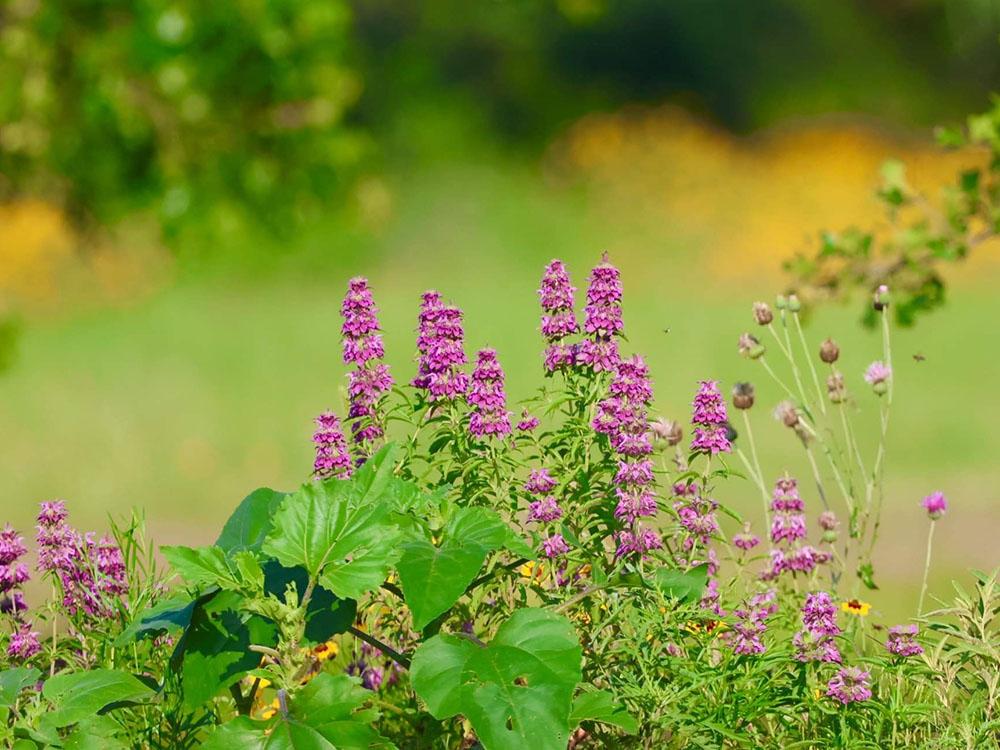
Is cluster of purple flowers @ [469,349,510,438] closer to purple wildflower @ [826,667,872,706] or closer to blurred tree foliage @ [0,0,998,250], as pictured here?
purple wildflower @ [826,667,872,706]

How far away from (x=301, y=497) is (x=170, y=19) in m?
5.14

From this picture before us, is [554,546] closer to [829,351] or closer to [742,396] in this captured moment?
[742,396]

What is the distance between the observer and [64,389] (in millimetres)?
10867

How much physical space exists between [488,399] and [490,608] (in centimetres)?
39

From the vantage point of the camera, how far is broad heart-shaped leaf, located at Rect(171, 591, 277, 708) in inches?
93.7

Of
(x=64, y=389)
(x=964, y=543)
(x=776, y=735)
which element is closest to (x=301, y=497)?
(x=776, y=735)

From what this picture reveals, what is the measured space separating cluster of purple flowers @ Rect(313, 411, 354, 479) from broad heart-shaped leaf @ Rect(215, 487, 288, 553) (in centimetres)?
12

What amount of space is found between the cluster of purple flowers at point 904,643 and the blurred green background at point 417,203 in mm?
3669

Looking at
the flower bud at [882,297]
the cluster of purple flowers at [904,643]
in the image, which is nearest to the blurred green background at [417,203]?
the flower bud at [882,297]

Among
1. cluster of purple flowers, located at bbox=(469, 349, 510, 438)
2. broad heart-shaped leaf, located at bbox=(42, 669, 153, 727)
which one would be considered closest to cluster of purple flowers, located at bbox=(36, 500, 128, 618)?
broad heart-shaped leaf, located at bbox=(42, 669, 153, 727)

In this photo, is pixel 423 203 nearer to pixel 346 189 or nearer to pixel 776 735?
pixel 346 189

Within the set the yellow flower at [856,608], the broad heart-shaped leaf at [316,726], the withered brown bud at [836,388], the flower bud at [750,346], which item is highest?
the flower bud at [750,346]

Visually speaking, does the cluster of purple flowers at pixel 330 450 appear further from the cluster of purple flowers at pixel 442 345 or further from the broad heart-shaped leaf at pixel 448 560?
the broad heart-shaped leaf at pixel 448 560

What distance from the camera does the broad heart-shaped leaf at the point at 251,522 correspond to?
2.62m
